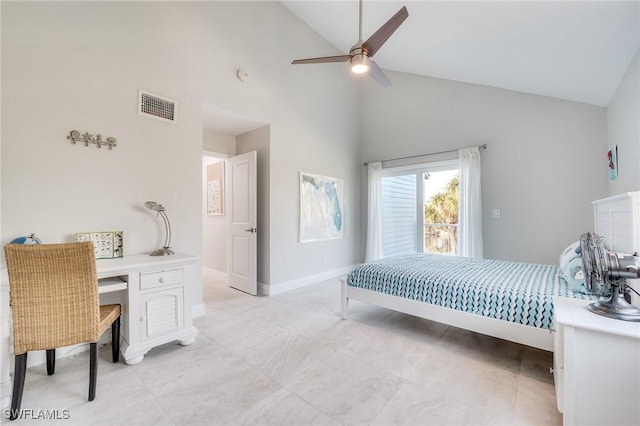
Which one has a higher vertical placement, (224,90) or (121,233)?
(224,90)

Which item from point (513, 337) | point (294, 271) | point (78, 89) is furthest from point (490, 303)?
point (78, 89)

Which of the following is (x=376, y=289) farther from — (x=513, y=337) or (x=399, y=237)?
(x=399, y=237)


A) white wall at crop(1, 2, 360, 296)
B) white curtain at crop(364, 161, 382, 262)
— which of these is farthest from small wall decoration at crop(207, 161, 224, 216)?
white curtain at crop(364, 161, 382, 262)

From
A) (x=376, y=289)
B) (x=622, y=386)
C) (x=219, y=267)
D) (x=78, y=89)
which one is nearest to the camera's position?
(x=622, y=386)

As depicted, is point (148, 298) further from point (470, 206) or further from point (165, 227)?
point (470, 206)

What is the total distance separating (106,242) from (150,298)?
708 mm

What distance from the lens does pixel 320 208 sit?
4.57m

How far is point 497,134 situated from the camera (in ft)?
12.8

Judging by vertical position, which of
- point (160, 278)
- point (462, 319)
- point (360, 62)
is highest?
point (360, 62)

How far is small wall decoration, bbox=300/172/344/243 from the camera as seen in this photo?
4.29 metres

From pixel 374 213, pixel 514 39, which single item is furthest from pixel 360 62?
pixel 374 213

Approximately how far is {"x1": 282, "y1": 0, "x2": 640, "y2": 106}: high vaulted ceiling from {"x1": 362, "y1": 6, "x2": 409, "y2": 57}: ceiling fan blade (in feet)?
2.47

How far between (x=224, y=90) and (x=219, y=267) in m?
3.06

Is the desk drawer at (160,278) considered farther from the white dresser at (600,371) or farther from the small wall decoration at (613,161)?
the small wall decoration at (613,161)
